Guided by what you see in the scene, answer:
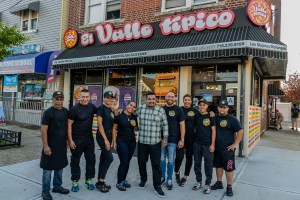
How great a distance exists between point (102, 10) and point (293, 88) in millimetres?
28404

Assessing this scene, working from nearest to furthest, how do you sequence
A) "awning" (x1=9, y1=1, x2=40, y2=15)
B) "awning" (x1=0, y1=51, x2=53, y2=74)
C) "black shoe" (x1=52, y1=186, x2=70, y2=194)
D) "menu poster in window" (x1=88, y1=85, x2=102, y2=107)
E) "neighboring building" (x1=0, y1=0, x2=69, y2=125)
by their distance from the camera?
1. "black shoe" (x1=52, y1=186, x2=70, y2=194)
2. "menu poster in window" (x1=88, y1=85, x2=102, y2=107)
3. "awning" (x1=0, y1=51, x2=53, y2=74)
4. "neighboring building" (x1=0, y1=0, x2=69, y2=125)
5. "awning" (x1=9, y1=1, x2=40, y2=15)

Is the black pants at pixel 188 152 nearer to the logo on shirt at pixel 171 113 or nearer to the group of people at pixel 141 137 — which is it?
the group of people at pixel 141 137

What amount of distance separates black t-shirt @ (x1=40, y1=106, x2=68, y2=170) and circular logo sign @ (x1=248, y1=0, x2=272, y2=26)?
19.5 feet

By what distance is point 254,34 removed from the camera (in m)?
6.75

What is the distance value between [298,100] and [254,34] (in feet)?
91.4

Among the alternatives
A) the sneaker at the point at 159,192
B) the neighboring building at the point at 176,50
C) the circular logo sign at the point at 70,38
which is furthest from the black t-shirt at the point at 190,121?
the circular logo sign at the point at 70,38

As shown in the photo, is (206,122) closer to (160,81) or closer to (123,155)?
(123,155)

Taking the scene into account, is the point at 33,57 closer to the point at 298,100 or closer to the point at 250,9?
the point at 250,9

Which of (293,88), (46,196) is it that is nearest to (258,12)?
(46,196)

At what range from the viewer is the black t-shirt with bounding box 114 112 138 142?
4477mm

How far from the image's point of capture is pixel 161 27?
8.52m

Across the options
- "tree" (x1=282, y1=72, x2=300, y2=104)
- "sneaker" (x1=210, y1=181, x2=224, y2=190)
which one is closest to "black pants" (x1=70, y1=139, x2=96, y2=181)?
"sneaker" (x1=210, y1=181, x2=224, y2=190)

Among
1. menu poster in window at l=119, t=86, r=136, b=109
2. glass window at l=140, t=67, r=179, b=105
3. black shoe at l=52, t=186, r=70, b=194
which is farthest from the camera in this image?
menu poster in window at l=119, t=86, r=136, b=109

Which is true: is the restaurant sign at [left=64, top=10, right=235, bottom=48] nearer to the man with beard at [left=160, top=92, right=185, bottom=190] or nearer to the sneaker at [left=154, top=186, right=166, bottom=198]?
the man with beard at [left=160, top=92, right=185, bottom=190]
